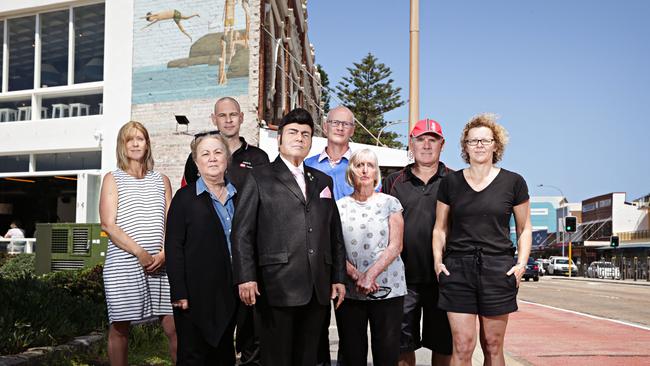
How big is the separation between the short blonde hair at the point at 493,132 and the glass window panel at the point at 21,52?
18.3 metres

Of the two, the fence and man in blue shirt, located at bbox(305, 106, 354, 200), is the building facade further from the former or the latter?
the fence

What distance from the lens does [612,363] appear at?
741cm

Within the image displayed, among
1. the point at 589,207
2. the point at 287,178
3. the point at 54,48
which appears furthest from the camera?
the point at 589,207

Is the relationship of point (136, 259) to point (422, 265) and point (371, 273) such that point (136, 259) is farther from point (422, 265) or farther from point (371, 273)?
point (422, 265)

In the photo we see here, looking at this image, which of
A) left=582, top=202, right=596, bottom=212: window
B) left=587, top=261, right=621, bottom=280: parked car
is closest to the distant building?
left=582, top=202, right=596, bottom=212: window

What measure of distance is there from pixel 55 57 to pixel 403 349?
59.0 feet

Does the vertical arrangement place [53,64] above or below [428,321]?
above

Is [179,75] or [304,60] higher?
[304,60]

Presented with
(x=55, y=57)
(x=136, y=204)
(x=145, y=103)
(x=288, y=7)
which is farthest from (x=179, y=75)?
(x=136, y=204)

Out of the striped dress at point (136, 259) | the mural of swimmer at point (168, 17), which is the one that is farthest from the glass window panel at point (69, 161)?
the striped dress at point (136, 259)

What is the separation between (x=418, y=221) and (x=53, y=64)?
1765cm

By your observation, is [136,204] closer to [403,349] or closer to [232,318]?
[232,318]

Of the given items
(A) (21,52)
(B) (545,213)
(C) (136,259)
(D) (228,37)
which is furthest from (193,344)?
(B) (545,213)

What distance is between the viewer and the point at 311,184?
4148mm
